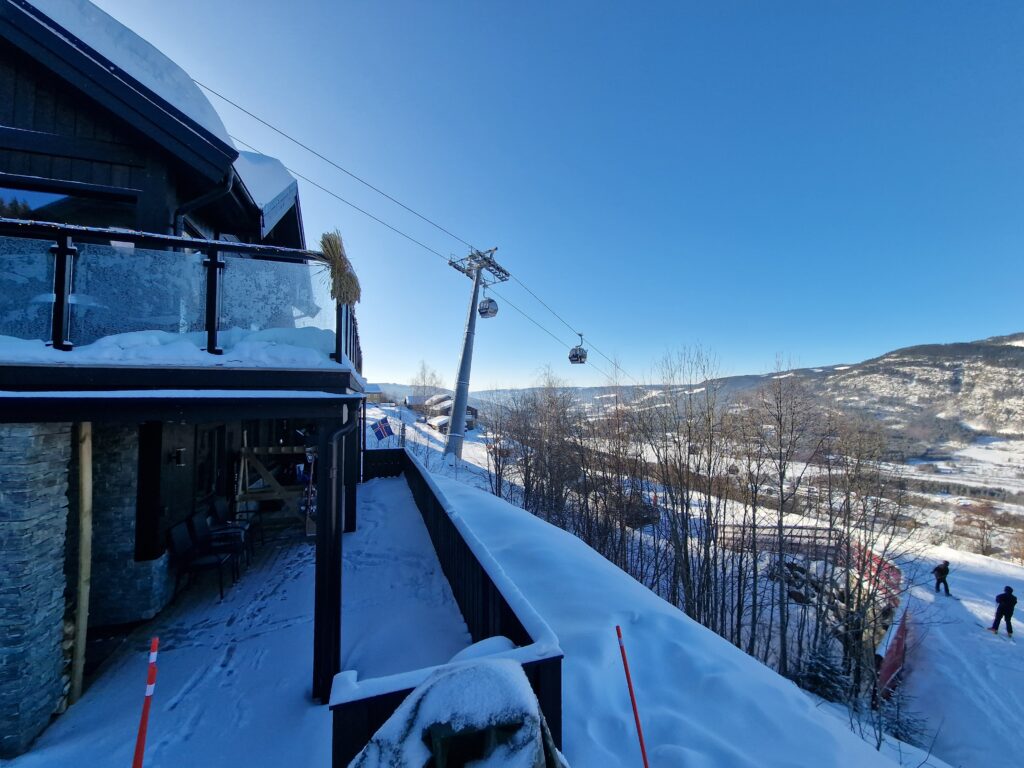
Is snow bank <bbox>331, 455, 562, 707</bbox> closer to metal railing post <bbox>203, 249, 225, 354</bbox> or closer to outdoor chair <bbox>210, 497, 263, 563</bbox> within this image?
outdoor chair <bbox>210, 497, 263, 563</bbox>

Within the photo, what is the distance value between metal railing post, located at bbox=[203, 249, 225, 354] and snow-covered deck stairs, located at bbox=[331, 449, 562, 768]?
2.47 meters

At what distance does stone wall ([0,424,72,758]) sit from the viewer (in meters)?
2.63

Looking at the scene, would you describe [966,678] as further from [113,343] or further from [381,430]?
[381,430]

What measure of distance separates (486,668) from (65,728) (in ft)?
12.7

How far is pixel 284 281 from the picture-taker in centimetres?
334

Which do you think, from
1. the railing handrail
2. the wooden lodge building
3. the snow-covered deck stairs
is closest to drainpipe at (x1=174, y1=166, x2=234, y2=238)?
the wooden lodge building

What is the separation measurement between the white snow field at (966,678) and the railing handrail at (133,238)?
44.5 ft

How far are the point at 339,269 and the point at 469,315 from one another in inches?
580

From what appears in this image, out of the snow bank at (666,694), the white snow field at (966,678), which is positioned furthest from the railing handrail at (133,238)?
the white snow field at (966,678)

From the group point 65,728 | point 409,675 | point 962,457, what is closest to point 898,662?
point 409,675

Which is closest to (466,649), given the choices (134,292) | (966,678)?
(134,292)

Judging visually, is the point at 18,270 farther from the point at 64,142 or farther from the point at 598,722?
the point at 598,722

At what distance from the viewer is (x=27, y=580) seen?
2713 mm

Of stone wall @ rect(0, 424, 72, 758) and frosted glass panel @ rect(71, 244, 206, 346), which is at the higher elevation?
frosted glass panel @ rect(71, 244, 206, 346)
